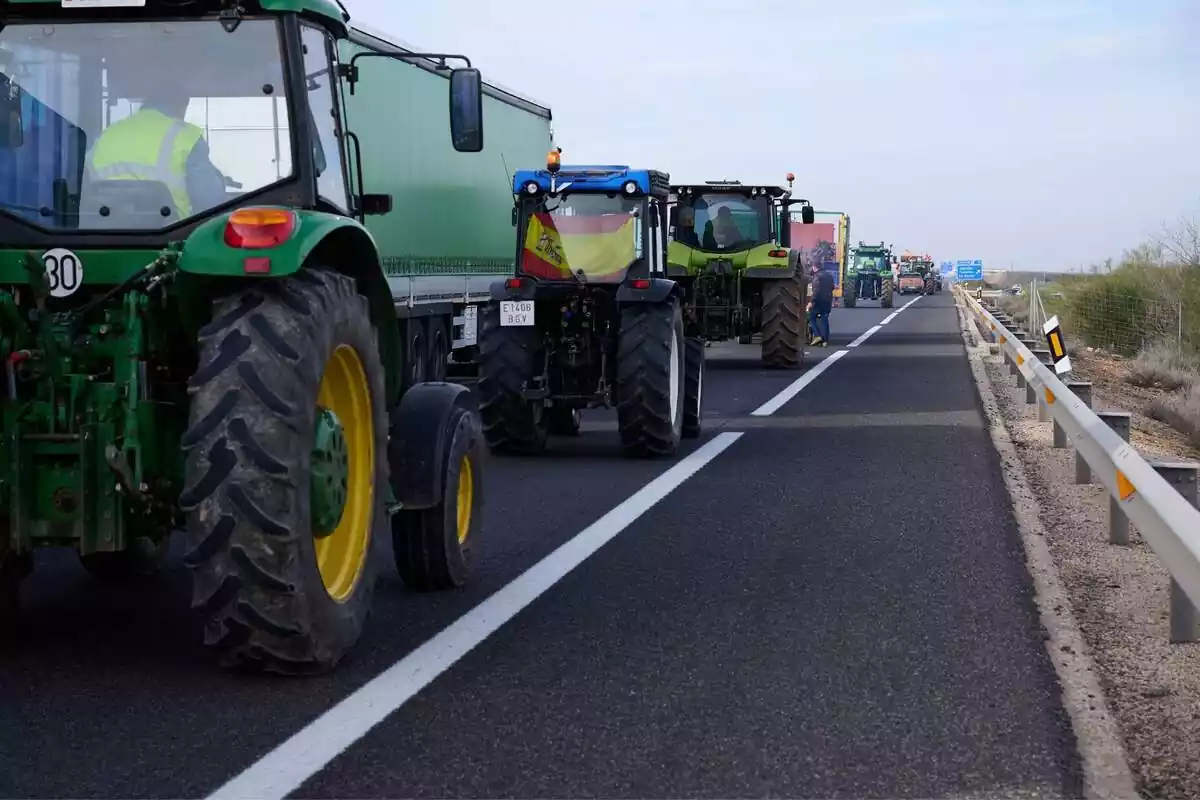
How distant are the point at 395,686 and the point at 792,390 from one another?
1541 cm

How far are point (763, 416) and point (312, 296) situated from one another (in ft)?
38.4

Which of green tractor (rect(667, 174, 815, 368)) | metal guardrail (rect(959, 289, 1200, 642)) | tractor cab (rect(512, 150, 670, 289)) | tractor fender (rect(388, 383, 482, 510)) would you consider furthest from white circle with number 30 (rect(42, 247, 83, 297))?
green tractor (rect(667, 174, 815, 368))

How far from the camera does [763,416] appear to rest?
1719cm

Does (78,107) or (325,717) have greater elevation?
(78,107)

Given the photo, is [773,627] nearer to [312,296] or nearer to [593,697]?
[593,697]

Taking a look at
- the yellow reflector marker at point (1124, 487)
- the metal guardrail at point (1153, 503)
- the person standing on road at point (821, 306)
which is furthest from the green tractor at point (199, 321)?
the person standing on road at point (821, 306)

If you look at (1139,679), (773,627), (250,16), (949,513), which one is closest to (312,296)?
(250,16)

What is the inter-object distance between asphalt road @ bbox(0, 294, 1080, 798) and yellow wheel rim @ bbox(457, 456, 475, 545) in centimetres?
27

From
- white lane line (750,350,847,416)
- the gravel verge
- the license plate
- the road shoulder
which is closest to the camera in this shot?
the road shoulder

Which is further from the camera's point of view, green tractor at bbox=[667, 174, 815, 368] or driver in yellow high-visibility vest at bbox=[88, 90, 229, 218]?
green tractor at bbox=[667, 174, 815, 368]

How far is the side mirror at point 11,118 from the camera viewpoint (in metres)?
6.32

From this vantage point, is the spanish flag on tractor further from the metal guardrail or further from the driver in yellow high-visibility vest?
the driver in yellow high-visibility vest

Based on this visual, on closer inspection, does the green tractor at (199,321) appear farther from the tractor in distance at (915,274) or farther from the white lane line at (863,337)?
the tractor in distance at (915,274)

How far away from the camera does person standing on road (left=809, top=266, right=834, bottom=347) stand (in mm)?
32562
